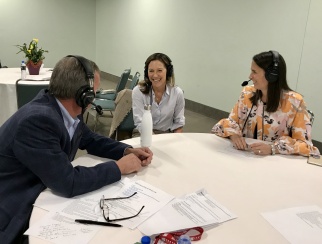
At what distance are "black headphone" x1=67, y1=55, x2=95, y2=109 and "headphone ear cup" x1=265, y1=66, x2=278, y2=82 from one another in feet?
3.76

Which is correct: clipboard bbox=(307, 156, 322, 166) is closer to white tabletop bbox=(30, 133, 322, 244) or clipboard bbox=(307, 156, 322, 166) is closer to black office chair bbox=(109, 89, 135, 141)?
white tabletop bbox=(30, 133, 322, 244)

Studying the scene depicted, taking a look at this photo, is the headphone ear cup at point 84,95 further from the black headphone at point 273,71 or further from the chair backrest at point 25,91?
the chair backrest at point 25,91

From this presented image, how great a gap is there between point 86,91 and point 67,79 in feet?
0.28

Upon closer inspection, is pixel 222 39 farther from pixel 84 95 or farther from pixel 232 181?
pixel 84 95

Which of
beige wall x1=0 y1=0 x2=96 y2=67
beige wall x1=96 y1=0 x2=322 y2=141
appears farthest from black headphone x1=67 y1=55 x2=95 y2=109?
beige wall x1=0 y1=0 x2=96 y2=67

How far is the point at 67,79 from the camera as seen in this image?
1.21 metres

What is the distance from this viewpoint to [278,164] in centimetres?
163

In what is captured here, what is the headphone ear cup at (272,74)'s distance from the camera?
1892 mm

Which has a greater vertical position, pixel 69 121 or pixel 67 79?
pixel 67 79

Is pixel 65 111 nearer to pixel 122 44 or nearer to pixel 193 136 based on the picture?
pixel 193 136

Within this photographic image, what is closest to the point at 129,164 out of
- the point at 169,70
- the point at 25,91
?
the point at 169,70

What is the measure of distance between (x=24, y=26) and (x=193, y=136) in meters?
6.45

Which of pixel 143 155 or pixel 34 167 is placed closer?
pixel 34 167

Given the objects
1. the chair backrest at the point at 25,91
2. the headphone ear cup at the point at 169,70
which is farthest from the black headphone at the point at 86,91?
the chair backrest at the point at 25,91
